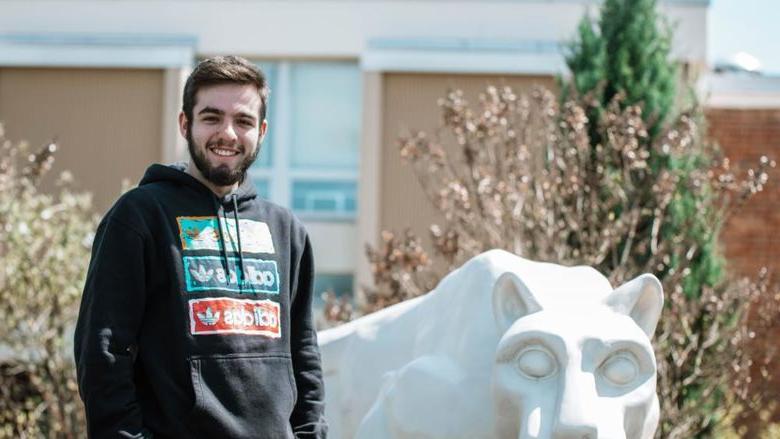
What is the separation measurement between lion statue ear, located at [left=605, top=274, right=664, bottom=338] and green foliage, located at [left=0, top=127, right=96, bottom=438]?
5323 mm

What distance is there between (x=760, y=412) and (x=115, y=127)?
695cm

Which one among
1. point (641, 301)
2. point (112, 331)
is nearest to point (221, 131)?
point (112, 331)

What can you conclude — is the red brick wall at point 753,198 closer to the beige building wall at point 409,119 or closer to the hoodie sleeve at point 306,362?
the beige building wall at point 409,119

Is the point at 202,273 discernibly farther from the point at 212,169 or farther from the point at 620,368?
the point at 620,368

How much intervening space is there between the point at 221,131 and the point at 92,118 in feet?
33.2

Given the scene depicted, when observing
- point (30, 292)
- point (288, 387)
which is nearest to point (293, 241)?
point (288, 387)

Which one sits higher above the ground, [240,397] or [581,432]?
[240,397]

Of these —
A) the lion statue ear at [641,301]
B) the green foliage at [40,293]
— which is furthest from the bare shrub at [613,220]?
the lion statue ear at [641,301]

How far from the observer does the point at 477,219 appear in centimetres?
784

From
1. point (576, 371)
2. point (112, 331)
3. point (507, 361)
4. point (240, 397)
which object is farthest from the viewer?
point (507, 361)

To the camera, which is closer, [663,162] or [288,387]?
[288,387]

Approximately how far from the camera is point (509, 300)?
14.2ft

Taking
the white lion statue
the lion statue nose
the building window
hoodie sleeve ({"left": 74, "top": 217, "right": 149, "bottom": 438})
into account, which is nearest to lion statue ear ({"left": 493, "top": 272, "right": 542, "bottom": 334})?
the white lion statue

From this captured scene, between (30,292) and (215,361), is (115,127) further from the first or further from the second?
(215,361)
